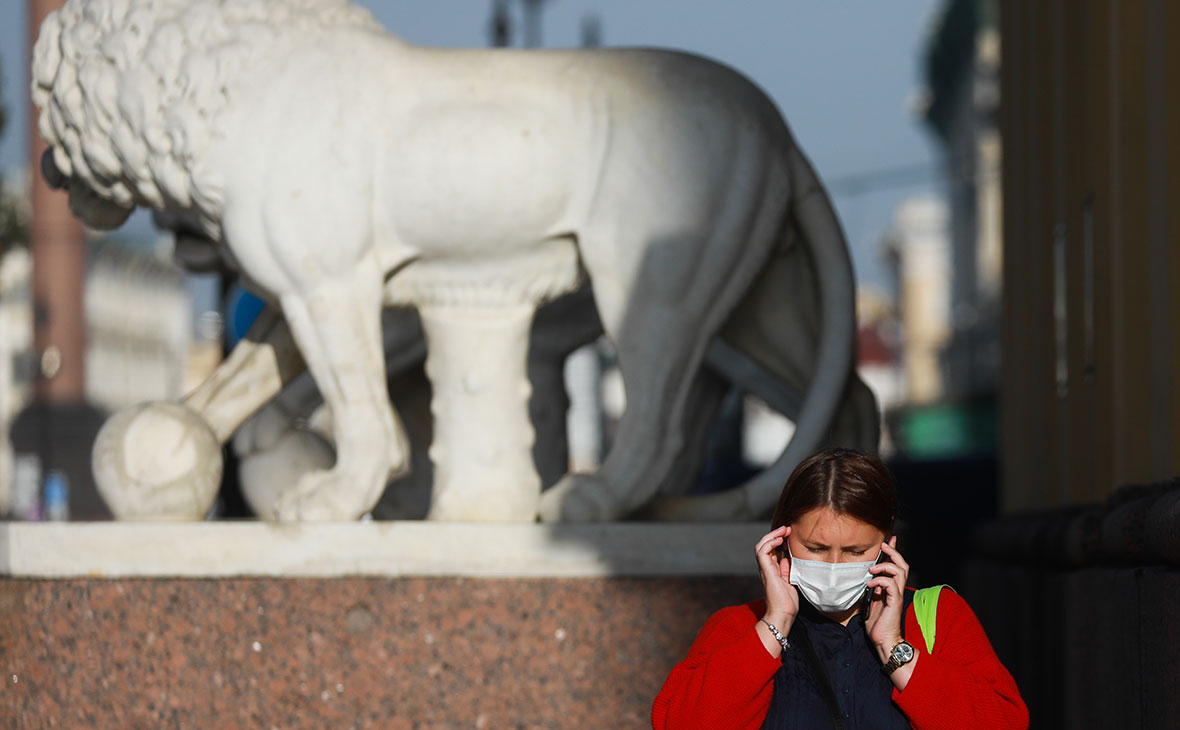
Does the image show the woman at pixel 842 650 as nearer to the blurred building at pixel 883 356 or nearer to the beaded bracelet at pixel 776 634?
the beaded bracelet at pixel 776 634

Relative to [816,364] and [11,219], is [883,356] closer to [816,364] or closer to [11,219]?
[11,219]

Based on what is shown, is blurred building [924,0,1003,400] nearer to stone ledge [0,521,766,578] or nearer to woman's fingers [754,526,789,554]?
stone ledge [0,521,766,578]

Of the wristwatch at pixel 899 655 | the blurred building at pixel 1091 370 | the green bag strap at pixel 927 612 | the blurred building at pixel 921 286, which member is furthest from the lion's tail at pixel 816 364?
the blurred building at pixel 921 286

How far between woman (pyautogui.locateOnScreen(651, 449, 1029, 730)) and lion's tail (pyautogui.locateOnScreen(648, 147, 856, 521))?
2199 mm

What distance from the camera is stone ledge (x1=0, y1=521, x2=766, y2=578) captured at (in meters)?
4.92

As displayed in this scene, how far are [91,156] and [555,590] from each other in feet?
5.45

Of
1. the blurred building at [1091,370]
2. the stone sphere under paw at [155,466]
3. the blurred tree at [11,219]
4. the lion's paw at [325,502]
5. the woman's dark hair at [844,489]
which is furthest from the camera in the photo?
the blurred tree at [11,219]

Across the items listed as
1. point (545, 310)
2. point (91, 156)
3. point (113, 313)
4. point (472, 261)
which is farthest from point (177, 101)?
point (113, 313)

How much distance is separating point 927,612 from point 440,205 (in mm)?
2365

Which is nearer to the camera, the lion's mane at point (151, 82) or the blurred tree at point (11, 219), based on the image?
the lion's mane at point (151, 82)

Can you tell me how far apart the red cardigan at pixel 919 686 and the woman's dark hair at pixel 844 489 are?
A: 0.20 m

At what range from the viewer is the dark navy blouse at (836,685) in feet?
9.79

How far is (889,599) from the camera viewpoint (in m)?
2.97

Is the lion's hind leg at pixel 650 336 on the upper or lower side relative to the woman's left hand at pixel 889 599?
lower
